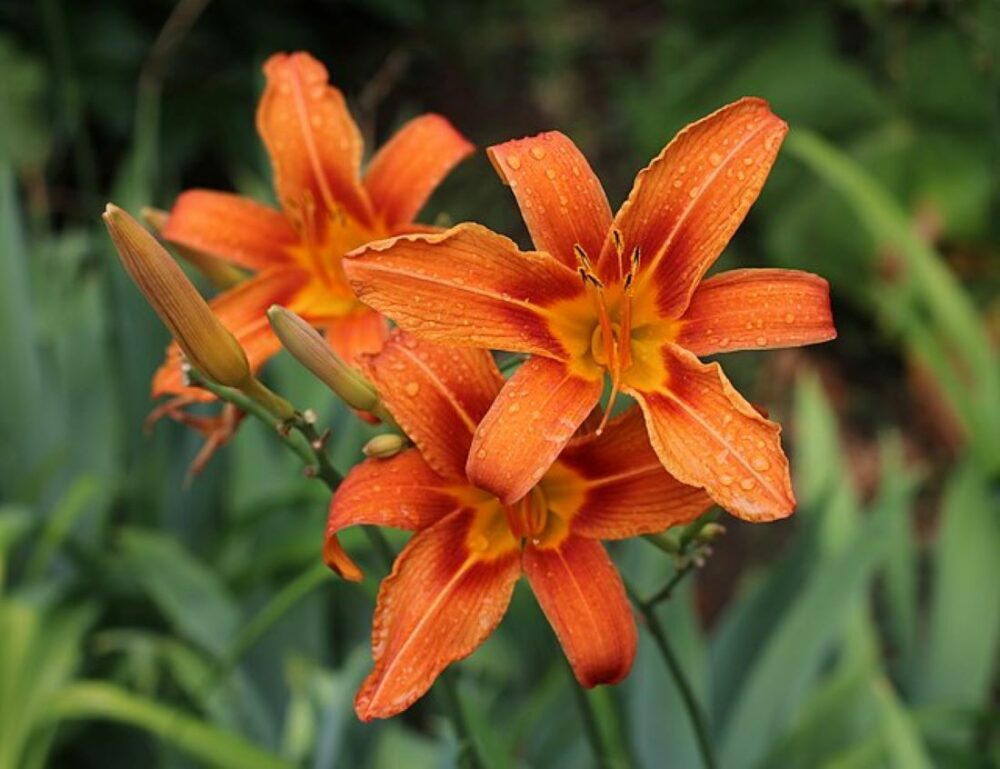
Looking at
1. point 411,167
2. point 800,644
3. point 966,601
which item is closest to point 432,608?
point 411,167

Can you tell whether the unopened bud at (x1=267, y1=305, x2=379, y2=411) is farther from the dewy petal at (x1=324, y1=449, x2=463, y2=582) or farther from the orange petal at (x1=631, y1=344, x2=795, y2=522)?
the orange petal at (x1=631, y1=344, x2=795, y2=522)

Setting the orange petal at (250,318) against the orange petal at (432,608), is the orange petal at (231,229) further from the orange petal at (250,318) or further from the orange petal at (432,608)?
the orange petal at (432,608)

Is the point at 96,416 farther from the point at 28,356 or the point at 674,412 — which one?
the point at 674,412

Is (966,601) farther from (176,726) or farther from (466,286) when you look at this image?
(466,286)

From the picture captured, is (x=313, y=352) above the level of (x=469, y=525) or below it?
above

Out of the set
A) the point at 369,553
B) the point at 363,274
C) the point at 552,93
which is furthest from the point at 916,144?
the point at 363,274

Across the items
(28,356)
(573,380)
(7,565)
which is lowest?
(7,565)

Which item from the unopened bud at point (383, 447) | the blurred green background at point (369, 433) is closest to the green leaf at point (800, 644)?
the blurred green background at point (369, 433)
